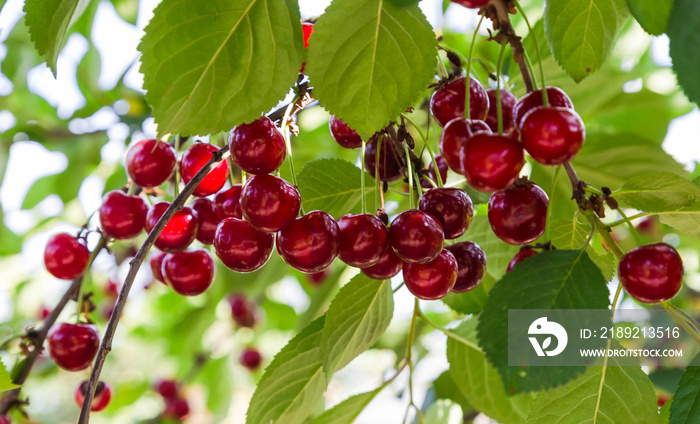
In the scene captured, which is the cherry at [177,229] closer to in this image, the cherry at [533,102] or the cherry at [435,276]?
the cherry at [435,276]

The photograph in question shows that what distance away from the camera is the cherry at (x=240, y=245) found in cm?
91

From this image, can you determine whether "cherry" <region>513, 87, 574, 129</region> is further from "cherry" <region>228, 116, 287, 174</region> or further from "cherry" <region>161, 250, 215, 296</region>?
"cherry" <region>161, 250, 215, 296</region>

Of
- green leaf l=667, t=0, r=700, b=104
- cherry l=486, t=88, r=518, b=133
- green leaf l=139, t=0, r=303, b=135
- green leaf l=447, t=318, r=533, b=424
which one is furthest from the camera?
green leaf l=447, t=318, r=533, b=424

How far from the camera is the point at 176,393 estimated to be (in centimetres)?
285

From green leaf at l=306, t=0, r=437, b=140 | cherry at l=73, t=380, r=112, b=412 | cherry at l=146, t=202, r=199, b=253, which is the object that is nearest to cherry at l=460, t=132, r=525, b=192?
green leaf at l=306, t=0, r=437, b=140

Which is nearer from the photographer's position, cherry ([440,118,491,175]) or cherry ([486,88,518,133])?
cherry ([440,118,491,175])

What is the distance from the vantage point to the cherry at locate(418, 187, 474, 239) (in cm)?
88

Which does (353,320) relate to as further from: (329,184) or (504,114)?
(504,114)

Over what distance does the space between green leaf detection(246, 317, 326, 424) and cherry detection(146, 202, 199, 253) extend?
0.91 feet

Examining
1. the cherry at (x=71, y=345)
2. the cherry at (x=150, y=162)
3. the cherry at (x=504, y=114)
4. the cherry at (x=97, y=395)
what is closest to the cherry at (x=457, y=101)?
the cherry at (x=504, y=114)

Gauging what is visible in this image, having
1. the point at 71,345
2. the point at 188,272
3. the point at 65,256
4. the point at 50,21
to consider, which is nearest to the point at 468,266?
the point at 188,272

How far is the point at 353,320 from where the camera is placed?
100cm

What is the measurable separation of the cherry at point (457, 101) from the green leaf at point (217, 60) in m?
0.26

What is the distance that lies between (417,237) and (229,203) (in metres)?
0.38
